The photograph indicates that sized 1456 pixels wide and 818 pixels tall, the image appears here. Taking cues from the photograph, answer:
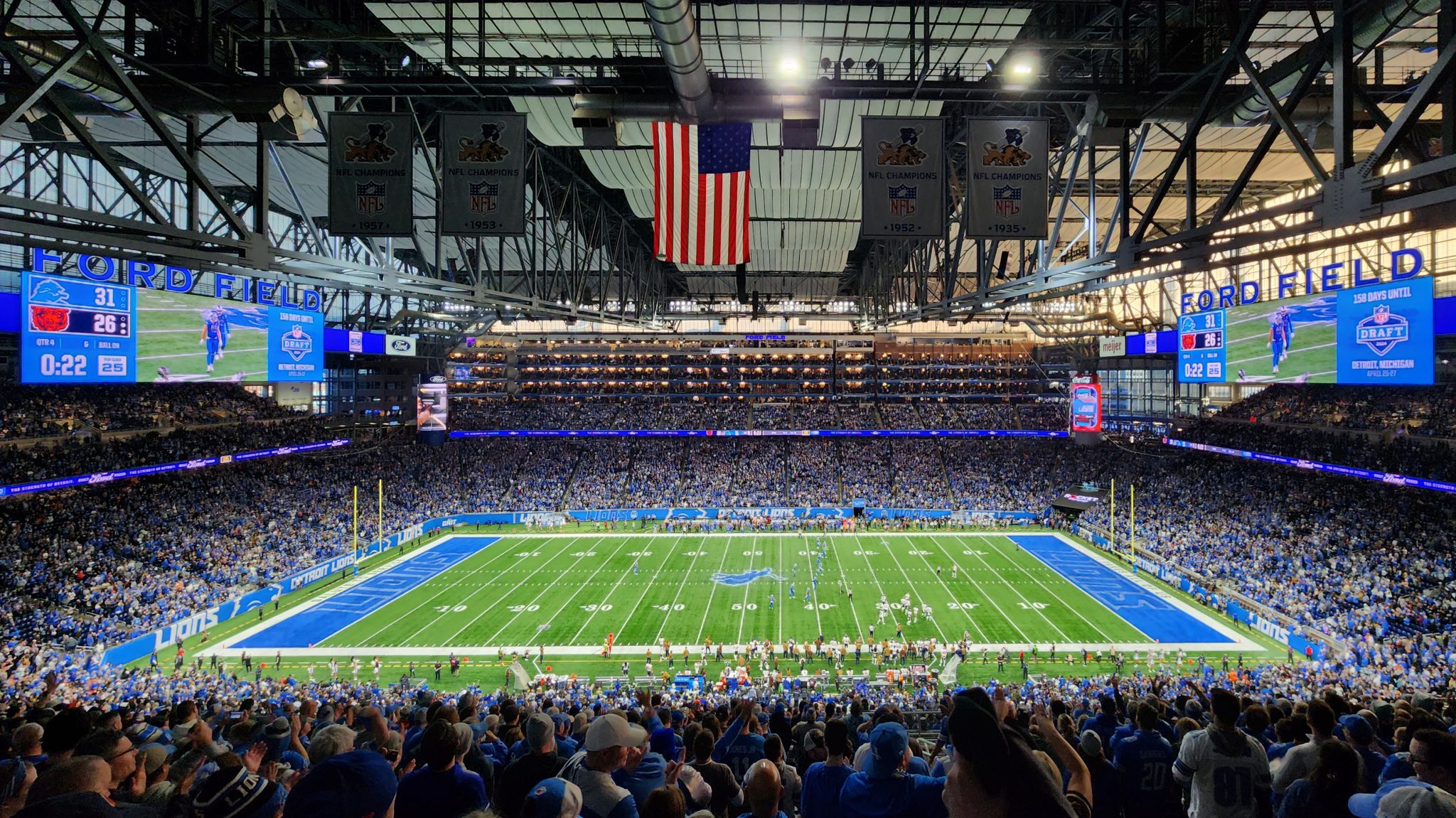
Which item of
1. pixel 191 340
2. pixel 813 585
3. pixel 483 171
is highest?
pixel 483 171

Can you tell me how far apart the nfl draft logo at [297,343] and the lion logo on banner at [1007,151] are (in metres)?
29.9

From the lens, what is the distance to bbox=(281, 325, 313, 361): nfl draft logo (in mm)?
30078

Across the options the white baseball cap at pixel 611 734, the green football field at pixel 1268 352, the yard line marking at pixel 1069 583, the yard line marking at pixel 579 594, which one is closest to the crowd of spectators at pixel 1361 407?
the green football field at pixel 1268 352

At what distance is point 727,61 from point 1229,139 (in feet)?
38.1

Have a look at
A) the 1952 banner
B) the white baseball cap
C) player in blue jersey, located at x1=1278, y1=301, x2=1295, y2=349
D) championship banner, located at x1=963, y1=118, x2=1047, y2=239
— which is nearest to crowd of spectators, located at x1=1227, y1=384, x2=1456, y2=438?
player in blue jersey, located at x1=1278, y1=301, x2=1295, y2=349

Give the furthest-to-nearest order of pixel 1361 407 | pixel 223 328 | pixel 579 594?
pixel 1361 407, pixel 579 594, pixel 223 328

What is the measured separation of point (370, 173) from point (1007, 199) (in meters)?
9.83

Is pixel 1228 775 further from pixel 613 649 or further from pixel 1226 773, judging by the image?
pixel 613 649

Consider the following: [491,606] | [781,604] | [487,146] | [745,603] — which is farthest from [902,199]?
[491,606]

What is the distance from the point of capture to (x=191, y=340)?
1037 inches

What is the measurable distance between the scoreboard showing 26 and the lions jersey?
30.9 metres

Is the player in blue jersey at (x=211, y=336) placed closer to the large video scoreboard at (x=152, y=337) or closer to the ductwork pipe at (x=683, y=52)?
the large video scoreboard at (x=152, y=337)

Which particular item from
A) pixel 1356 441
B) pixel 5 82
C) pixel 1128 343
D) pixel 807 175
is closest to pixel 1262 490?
pixel 1356 441

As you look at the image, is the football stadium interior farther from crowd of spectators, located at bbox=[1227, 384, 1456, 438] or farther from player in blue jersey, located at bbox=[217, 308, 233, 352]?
crowd of spectators, located at bbox=[1227, 384, 1456, 438]
